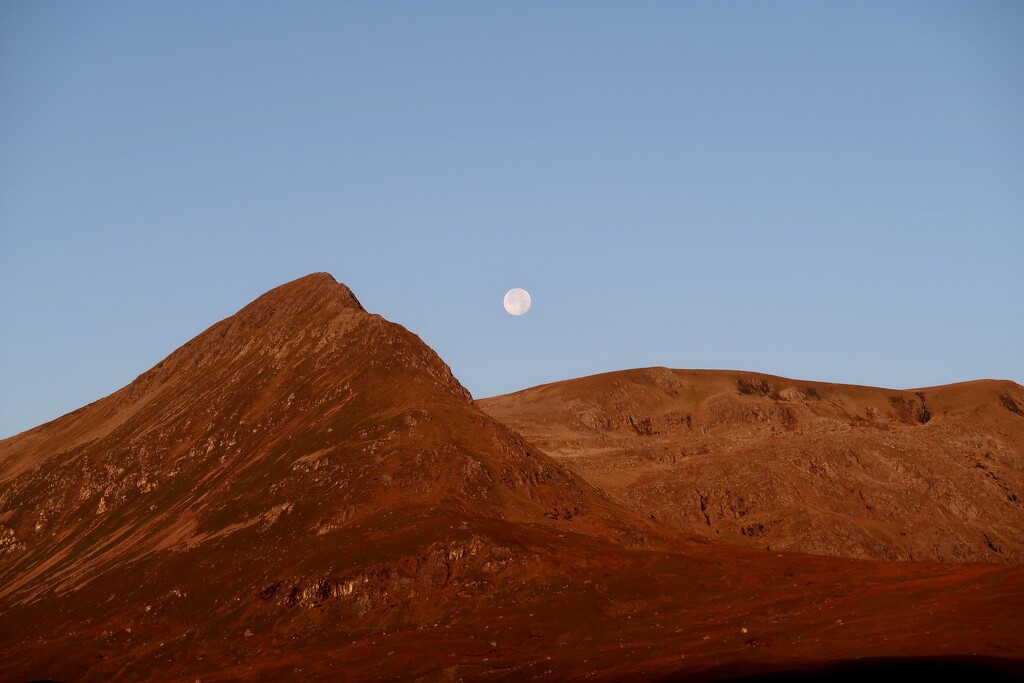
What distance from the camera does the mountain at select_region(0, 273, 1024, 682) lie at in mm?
99938

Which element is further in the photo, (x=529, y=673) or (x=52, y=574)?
(x=52, y=574)

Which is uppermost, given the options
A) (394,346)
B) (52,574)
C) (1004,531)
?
(394,346)

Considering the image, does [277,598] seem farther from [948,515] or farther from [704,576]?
[948,515]

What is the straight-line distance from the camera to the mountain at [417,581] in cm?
9994

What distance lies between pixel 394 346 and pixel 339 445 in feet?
117

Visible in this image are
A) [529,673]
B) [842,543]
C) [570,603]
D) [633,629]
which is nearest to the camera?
[529,673]

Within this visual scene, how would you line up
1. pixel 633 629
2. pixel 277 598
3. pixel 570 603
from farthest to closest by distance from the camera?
pixel 277 598
pixel 570 603
pixel 633 629

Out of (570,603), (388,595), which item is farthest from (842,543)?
(388,595)

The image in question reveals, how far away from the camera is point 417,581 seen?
130 metres

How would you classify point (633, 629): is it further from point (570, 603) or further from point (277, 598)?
point (277, 598)

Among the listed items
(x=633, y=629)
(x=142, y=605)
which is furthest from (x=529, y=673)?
(x=142, y=605)

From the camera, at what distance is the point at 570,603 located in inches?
4828

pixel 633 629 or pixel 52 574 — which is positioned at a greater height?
pixel 52 574

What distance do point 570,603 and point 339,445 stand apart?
58.6 meters
